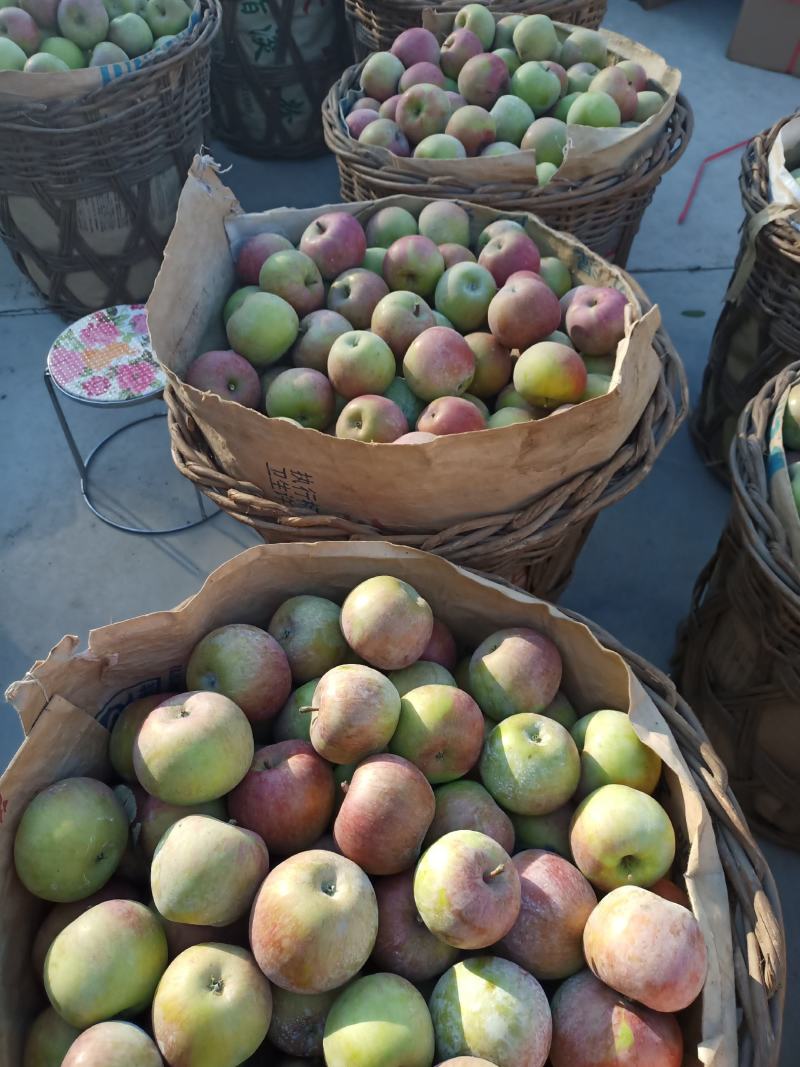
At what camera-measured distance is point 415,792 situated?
46.9 inches

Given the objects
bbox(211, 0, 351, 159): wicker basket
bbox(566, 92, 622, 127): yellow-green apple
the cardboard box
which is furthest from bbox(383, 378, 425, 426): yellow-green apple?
the cardboard box

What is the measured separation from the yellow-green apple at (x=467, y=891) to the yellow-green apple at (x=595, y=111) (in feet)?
8.06

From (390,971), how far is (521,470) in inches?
35.7

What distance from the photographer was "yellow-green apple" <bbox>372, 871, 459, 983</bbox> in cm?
115

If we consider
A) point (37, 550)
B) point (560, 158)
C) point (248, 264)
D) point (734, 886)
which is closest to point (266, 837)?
point (734, 886)

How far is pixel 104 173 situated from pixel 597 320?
2.18 m

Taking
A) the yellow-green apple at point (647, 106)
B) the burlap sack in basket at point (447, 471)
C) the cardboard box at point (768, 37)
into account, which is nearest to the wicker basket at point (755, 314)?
the yellow-green apple at point (647, 106)

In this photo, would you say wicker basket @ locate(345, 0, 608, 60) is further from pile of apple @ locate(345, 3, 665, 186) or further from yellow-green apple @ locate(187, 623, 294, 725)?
yellow-green apple @ locate(187, 623, 294, 725)

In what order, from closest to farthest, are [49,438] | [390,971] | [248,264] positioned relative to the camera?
[390,971] < [248,264] < [49,438]

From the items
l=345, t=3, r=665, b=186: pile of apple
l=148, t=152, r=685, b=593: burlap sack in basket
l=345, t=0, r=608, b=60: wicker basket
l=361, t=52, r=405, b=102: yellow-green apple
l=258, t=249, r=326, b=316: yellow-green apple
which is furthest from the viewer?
l=345, t=0, r=608, b=60: wicker basket

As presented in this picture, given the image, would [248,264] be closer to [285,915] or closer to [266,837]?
[266,837]

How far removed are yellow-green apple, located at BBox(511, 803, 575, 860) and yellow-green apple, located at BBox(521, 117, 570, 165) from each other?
2.18m

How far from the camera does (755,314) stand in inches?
101

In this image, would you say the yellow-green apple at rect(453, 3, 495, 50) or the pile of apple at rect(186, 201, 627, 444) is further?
the yellow-green apple at rect(453, 3, 495, 50)
